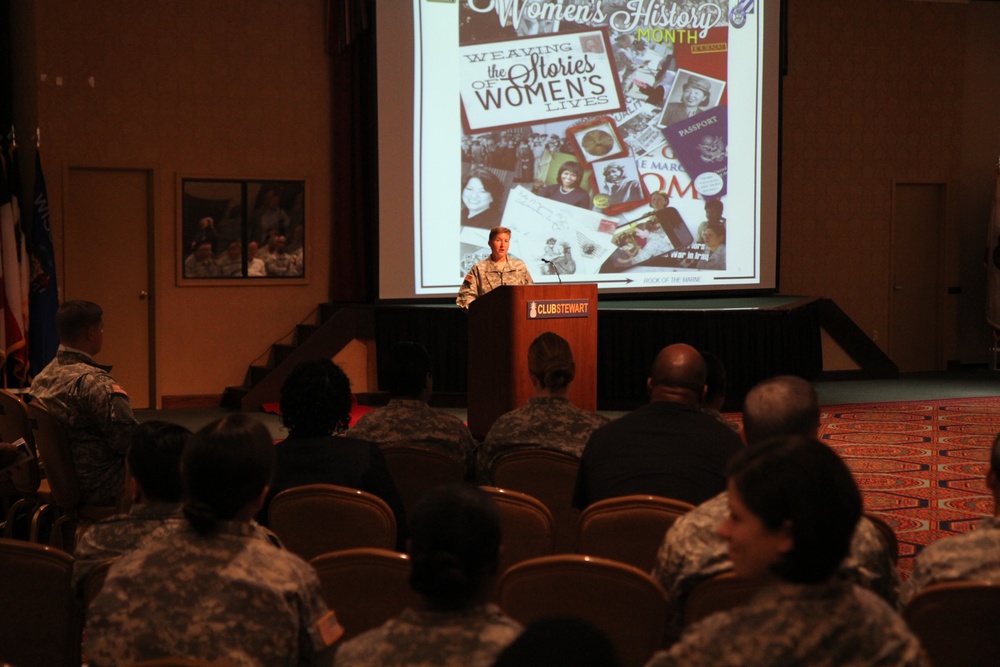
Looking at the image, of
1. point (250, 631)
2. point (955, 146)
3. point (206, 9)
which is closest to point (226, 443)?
point (250, 631)

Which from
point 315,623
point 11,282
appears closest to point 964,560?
point 315,623

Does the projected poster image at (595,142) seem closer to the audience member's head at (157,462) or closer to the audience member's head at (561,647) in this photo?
the audience member's head at (157,462)

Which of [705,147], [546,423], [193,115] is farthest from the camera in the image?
[705,147]

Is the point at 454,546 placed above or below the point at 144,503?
above

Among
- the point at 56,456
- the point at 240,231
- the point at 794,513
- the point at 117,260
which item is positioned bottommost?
the point at 56,456

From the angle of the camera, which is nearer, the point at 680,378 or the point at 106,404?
the point at 680,378

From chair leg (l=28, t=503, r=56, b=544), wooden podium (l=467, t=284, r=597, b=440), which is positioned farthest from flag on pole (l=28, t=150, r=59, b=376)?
chair leg (l=28, t=503, r=56, b=544)

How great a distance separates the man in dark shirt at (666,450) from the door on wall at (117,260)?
23.2 feet

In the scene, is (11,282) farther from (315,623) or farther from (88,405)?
(315,623)

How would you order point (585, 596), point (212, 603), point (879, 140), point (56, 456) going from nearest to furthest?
1. point (212, 603)
2. point (585, 596)
3. point (56, 456)
4. point (879, 140)

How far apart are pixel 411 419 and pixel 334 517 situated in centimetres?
105

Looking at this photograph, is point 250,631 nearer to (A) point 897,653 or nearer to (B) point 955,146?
(A) point 897,653

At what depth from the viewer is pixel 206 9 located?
9.36 m

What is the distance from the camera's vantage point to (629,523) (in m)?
2.63
